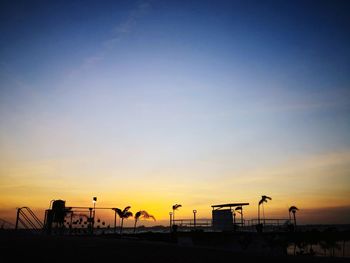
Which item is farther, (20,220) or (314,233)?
(314,233)

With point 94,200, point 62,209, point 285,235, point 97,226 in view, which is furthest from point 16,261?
point 285,235

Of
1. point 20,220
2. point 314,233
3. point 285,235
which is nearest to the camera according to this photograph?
point 20,220

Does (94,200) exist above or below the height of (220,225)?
above

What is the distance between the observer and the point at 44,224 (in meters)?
36.0

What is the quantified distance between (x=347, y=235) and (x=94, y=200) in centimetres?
8049

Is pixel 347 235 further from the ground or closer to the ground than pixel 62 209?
closer to the ground

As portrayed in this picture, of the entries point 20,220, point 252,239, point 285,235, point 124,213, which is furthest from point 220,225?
point 124,213

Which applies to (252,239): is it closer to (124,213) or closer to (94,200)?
(94,200)

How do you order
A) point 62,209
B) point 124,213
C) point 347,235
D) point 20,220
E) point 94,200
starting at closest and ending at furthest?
point 20,220, point 62,209, point 94,200, point 124,213, point 347,235

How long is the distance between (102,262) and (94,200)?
1298 inches

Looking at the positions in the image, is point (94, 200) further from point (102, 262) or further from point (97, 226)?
point (102, 262)

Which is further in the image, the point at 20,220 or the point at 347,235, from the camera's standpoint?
the point at 347,235

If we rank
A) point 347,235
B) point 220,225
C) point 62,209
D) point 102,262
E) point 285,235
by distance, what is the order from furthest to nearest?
point 347,235, point 285,235, point 220,225, point 62,209, point 102,262

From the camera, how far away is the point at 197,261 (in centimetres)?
1077
